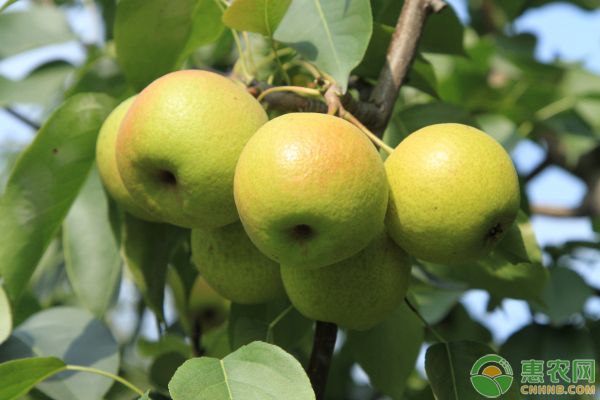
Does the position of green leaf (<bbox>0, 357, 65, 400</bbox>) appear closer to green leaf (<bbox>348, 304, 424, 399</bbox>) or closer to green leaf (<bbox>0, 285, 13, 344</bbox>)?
green leaf (<bbox>0, 285, 13, 344</bbox>)

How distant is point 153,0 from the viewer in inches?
67.6

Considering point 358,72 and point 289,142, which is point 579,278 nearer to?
point 358,72

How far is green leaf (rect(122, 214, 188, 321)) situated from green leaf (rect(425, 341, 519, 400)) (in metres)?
0.60

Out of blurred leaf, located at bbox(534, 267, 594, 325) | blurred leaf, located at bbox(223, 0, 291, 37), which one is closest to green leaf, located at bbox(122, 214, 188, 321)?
blurred leaf, located at bbox(223, 0, 291, 37)

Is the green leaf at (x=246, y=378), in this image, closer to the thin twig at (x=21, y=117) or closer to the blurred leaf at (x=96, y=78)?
the blurred leaf at (x=96, y=78)

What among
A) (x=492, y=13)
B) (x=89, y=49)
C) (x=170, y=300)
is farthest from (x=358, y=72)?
(x=492, y=13)

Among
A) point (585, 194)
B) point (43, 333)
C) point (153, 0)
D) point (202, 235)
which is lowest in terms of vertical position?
point (585, 194)

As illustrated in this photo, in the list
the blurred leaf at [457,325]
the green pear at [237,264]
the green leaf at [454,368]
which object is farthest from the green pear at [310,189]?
the blurred leaf at [457,325]

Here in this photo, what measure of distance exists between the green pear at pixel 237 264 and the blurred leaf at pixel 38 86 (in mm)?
1112

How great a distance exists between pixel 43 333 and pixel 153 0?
79cm

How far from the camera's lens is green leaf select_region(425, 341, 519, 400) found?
148cm

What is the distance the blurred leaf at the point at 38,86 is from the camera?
7.90 feet

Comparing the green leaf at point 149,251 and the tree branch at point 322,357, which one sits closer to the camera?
the tree branch at point 322,357

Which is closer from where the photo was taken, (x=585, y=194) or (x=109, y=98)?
Answer: (x=109, y=98)
